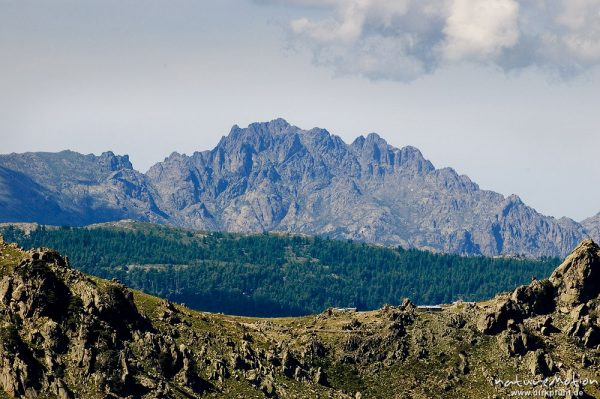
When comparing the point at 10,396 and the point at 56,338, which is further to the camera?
the point at 56,338

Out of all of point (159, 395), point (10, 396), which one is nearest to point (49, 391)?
point (10, 396)

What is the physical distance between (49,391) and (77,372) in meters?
9.04

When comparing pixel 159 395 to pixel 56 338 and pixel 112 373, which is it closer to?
pixel 112 373

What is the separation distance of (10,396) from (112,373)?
21.9 m

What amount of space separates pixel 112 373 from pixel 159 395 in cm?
1012

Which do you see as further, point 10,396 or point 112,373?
point 112,373

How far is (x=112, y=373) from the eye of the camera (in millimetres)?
197375

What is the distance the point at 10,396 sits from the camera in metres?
182

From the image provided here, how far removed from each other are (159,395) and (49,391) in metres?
21.9

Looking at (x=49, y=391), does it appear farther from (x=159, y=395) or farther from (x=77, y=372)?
(x=159, y=395)

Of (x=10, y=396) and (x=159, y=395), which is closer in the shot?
(x=10, y=396)

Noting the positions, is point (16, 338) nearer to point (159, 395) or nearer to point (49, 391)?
point (49, 391)

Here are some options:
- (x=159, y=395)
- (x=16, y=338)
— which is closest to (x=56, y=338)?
(x=16, y=338)

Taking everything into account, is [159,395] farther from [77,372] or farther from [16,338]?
[16,338]
